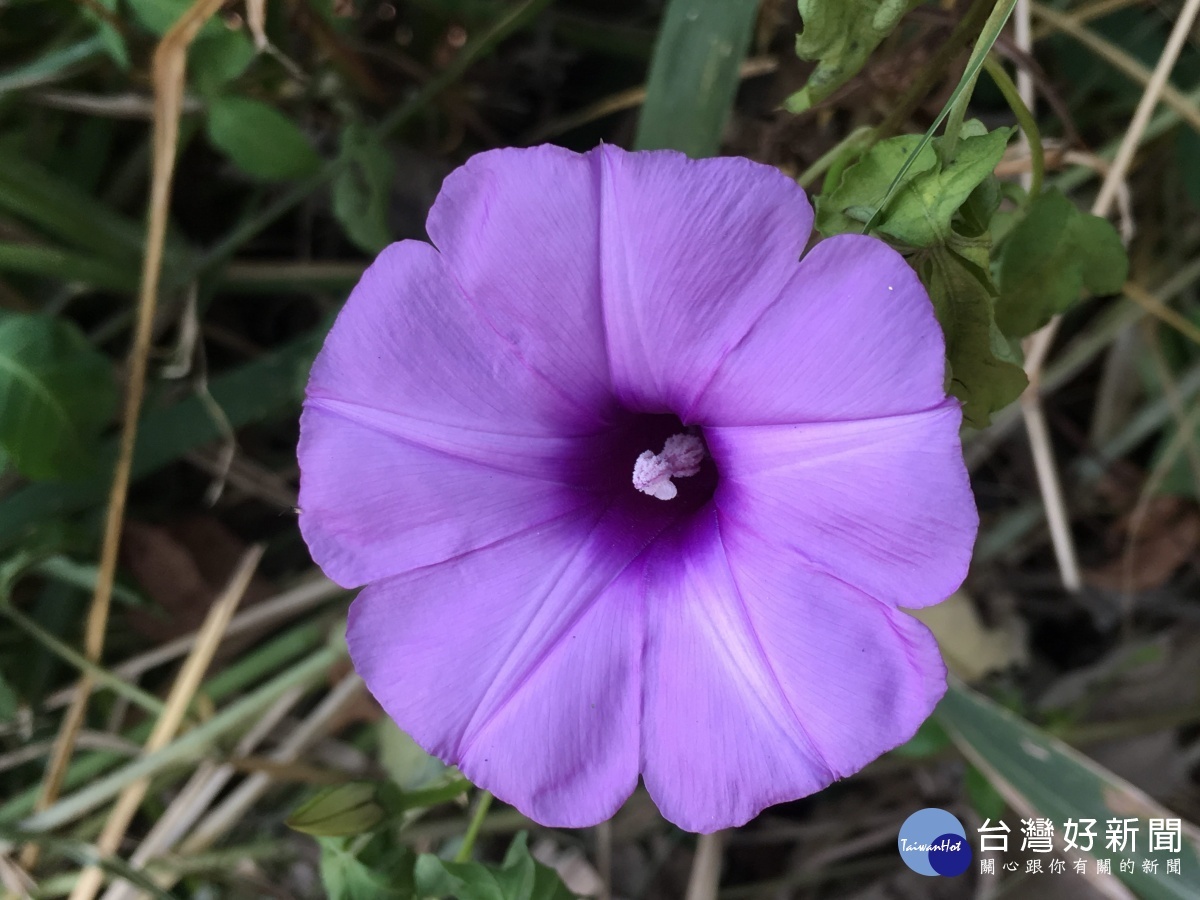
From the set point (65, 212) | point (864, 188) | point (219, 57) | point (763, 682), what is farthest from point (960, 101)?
point (65, 212)

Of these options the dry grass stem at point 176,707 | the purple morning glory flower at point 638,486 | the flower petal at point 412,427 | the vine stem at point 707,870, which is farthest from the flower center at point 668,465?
the dry grass stem at point 176,707

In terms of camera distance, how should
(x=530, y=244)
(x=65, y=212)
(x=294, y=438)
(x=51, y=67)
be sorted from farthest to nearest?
(x=294, y=438), (x=65, y=212), (x=51, y=67), (x=530, y=244)

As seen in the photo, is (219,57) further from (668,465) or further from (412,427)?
(668,465)

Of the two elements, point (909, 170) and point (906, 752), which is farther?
point (906, 752)

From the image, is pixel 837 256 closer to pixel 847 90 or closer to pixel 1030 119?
pixel 1030 119

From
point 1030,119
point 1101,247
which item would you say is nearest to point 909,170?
point 1030,119

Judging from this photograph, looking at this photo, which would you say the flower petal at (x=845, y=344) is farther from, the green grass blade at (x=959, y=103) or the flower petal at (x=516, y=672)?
the flower petal at (x=516, y=672)
